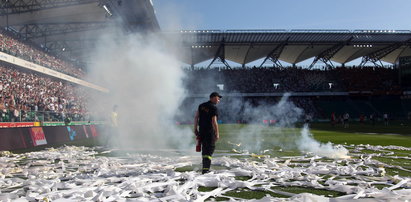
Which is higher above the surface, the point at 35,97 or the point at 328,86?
the point at 328,86

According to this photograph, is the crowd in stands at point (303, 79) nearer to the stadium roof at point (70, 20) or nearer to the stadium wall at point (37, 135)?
the stadium roof at point (70, 20)

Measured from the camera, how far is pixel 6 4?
2783cm

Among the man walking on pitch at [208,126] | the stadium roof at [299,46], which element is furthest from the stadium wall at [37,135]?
the stadium roof at [299,46]

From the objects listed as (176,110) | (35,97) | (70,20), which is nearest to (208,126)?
(176,110)

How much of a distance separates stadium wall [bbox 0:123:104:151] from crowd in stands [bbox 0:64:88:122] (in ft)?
1.95

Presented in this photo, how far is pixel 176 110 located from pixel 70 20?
17.5m

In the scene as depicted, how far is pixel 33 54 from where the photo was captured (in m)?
31.6

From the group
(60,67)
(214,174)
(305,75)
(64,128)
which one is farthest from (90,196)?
(305,75)

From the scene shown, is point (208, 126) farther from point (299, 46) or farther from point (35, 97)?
point (299, 46)

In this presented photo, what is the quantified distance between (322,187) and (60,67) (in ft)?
109

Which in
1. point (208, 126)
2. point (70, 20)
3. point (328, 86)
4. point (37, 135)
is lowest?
point (37, 135)

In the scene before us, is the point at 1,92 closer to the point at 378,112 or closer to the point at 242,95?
the point at 242,95

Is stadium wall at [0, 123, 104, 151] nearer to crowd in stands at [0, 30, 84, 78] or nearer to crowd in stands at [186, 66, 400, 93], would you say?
crowd in stands at [0, 30, 84, 78]

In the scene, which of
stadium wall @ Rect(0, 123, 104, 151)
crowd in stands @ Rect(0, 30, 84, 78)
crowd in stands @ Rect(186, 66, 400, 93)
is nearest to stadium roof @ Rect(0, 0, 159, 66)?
crowd in stands @ Rect(0, 30, 84, 78)
